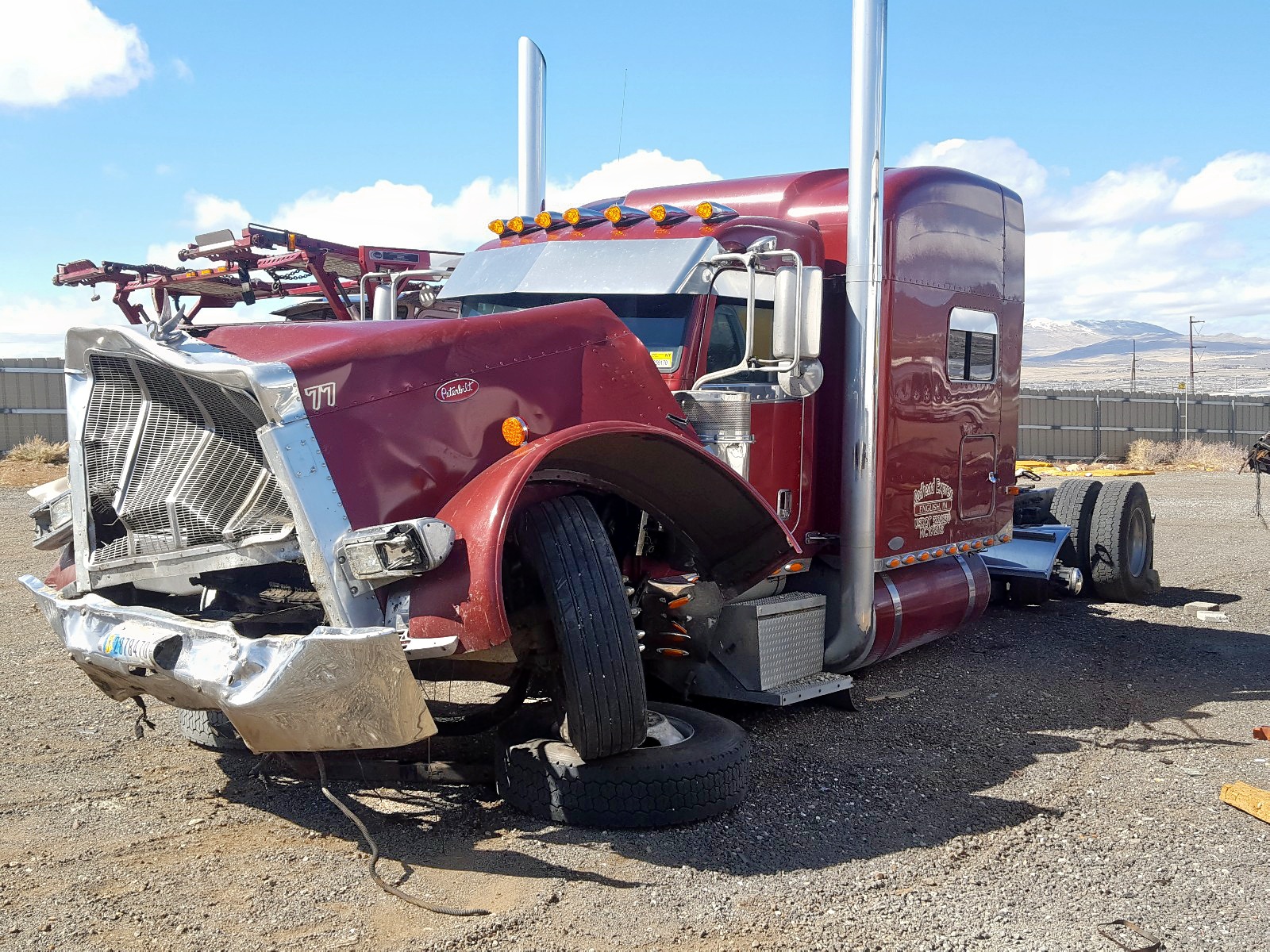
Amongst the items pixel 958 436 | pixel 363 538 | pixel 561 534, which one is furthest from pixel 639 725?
→ pixel 958 436

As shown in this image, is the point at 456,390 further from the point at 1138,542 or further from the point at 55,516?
the point at 1138,542

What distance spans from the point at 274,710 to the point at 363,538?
555 millimetres

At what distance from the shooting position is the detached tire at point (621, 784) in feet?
13.4

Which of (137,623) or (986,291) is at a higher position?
(986,291)

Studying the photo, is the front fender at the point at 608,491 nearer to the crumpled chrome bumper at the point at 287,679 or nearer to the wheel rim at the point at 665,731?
the crumpled chrome bumper at the point at 287,679

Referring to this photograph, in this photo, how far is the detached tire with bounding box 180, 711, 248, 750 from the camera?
4980 millimetres

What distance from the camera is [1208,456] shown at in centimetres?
2691

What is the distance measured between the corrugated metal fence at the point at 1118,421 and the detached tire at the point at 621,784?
24931 mm

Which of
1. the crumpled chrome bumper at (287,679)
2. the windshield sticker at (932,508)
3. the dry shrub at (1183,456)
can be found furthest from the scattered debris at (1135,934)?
the dry shrub at (1183,456)

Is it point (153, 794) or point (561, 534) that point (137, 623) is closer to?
point (153, 794)

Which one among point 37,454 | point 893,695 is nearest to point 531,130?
point 893,695

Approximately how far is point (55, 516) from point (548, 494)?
2.13 metres

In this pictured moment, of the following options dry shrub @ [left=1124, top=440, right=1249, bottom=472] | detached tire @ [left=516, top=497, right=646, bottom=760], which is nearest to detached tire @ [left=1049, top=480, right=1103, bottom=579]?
detached tire @ [left=516, top=497, right=646, bottom=760]

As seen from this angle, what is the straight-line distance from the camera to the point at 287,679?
129 inches
